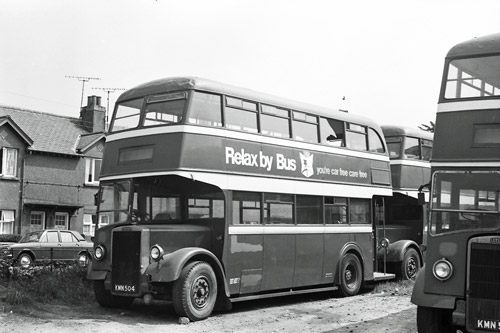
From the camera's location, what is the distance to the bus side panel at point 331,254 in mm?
14086

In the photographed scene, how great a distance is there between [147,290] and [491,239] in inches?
225

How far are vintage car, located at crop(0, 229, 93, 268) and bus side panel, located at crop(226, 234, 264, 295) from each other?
10391 mm

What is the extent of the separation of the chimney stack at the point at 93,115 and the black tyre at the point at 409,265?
24552mm

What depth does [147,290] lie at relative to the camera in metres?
10.7

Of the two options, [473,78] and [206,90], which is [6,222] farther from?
[473,78]

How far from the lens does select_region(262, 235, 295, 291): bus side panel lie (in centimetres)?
1246

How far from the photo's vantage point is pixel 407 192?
58.4ft

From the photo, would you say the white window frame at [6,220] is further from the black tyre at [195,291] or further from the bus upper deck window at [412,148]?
the black tyre at [195,291]

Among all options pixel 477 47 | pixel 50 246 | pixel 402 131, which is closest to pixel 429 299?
pixel 477 47

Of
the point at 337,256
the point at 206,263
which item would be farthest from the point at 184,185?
the point at 337,256

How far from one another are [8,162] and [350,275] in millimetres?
22100

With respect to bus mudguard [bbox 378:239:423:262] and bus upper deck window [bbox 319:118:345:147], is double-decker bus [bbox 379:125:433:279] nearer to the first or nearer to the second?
bus mudguard [bbox 378:239:423:262]

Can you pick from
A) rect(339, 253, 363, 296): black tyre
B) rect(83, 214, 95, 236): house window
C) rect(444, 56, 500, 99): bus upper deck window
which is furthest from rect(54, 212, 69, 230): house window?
rect(444, 56, 500, 99): bus upper deck window

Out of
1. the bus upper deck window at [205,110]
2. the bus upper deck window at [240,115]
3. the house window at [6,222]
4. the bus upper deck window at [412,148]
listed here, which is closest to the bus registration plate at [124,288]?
the bus upper deck window at [205,110]
